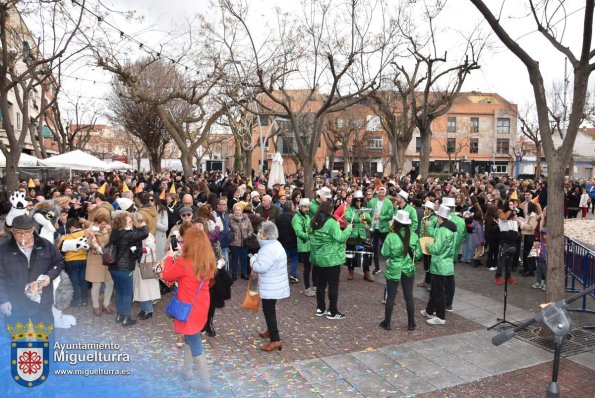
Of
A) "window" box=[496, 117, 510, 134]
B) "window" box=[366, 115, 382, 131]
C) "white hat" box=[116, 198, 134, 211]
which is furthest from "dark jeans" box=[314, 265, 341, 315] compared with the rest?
"window" box=[496, 117, 510, 134]

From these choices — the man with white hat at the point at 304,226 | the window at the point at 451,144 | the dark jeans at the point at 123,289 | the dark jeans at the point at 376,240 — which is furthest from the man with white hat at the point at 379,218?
the window at the point at 451,144

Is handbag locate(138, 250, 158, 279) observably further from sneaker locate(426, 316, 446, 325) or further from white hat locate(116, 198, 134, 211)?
sneaker locate(426, 316, 446, 325)

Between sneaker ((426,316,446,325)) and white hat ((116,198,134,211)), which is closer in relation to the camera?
sneaker ((426,316,446,325))

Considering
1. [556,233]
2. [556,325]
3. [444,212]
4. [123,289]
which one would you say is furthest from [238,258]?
[556,325]

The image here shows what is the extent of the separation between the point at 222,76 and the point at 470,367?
1133cm

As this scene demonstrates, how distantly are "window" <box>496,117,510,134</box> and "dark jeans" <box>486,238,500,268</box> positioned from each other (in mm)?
56637

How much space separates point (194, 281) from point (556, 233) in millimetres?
→ 4950

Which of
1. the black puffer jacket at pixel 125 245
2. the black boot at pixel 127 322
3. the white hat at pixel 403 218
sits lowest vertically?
the black boot at pixel 127 322

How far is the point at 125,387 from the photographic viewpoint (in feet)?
15.7

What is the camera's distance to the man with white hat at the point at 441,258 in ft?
22.1

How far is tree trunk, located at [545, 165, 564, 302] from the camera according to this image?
253 inches

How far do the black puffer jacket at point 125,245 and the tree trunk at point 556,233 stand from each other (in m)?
5.61

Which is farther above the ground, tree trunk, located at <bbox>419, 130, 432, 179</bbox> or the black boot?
tree trunk, located at <bbox>419, 130, 432, 179</bbox>

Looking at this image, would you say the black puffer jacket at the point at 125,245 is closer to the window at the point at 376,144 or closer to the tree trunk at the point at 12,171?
the tree trunk at the point at 12,171
